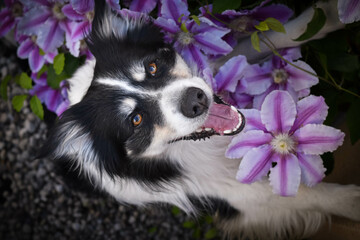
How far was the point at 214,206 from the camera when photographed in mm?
1755

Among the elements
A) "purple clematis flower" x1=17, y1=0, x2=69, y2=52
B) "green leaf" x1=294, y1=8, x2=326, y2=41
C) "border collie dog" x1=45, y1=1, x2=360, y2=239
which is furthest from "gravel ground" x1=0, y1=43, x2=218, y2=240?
"green leaf" x1=294, y1=8, x2=326, y2=41

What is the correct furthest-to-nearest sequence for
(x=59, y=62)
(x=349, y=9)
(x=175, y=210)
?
(x=175, y=210)
(x=59, y=62)
(x=349, y=9)

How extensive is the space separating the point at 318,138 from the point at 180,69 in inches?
22.9

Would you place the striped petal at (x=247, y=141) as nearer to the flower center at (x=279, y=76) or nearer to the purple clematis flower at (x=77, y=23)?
the flower center at (x=279, y=76)

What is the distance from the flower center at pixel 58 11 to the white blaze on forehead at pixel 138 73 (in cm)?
40

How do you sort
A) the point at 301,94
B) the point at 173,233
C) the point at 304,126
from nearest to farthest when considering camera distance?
the point at 304,126, the point at 301,94, the point at 173,233

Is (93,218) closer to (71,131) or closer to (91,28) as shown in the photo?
(71,131)

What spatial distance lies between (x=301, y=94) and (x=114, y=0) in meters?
0.72

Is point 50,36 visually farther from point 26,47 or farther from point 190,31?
point 190,31

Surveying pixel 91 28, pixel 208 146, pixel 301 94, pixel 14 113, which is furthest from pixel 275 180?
pixel 14 113

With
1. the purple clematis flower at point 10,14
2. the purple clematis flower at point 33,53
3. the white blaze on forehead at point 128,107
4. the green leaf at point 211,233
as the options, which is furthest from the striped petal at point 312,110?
the green leaf at point 211,233

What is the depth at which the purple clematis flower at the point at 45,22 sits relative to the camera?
→ 5.02 ft

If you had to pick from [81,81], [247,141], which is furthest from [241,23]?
[81,81]

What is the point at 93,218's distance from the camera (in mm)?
Result: 2590
